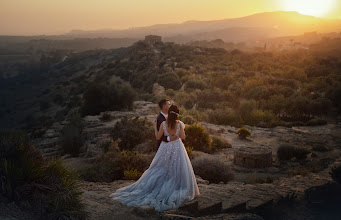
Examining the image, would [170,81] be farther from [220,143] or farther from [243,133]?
[220,143]

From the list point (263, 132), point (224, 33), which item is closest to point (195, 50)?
point (263, 132)

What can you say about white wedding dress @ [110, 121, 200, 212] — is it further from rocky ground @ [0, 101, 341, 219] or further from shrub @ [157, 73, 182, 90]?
shrub @ [157, 73, 182, 90]

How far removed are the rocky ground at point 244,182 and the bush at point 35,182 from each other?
60 centimetres

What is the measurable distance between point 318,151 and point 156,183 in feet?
28.8

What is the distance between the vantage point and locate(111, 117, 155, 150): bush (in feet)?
37.2

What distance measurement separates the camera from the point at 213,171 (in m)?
8.23

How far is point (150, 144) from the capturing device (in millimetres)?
10797

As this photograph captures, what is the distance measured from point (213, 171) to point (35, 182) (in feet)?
16.3

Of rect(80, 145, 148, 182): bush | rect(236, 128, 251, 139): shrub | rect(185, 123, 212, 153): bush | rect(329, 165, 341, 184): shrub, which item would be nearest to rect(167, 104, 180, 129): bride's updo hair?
rect(80, 145, 148, 182): bush

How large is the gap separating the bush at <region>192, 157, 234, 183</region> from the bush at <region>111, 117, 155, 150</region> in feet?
10.8

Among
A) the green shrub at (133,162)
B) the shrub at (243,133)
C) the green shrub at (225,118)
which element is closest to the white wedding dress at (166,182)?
the green shrub at (133,162)

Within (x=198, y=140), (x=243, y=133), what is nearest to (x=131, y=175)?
(x=198, y=140)

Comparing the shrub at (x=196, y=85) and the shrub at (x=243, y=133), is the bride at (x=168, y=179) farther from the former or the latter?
the shrub at (x=196, y=85)

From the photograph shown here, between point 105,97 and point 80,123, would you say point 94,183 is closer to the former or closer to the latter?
point 80,123
